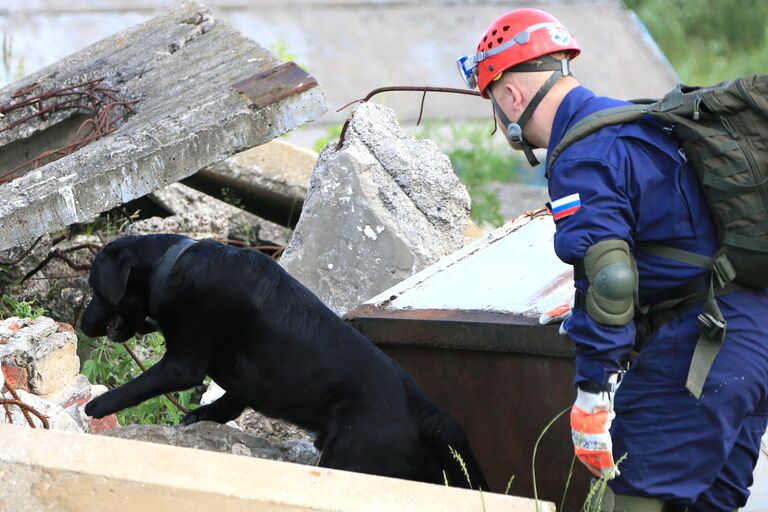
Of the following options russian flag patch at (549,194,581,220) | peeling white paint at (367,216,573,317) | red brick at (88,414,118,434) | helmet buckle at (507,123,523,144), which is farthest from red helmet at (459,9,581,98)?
red brick at (88,414,118,434)

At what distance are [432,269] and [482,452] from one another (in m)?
0.75

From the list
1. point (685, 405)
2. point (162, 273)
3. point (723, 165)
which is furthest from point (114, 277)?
point (723, 165)

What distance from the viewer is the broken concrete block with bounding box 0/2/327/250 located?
3.84m

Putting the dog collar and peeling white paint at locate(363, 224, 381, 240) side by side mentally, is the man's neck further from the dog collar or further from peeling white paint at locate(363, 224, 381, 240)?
peeling white paint at locate(363, 224, 381, 240)

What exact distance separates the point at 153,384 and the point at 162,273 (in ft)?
1.13

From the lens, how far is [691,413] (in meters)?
2.68

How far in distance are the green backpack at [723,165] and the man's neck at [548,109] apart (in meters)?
0.15

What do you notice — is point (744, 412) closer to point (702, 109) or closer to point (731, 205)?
point (731, 205)

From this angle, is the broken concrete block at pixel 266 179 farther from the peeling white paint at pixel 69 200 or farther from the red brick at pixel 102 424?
the red brick at pixel 102 424

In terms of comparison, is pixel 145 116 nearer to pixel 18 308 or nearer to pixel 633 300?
pixel 18 308

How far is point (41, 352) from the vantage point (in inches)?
149

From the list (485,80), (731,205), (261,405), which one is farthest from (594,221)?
(261,405)

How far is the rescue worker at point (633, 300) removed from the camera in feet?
8.39

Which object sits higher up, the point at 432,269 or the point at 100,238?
the point at 432,269
